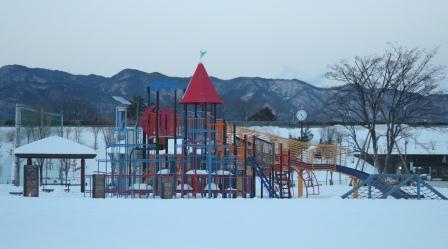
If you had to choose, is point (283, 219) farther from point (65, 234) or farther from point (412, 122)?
point (412, 122)

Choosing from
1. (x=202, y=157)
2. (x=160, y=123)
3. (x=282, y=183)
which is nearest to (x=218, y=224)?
(x=202, y=157)

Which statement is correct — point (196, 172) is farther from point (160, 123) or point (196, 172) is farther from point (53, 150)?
point (53, 150)

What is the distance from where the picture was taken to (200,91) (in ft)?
86.7

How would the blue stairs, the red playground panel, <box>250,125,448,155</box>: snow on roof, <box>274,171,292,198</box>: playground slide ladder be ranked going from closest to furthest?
the blue stairs, <box>274,171,292,198</box>: playground slide ladder, the red playground panel, <box>250,125,448,155</box>: snow on roof

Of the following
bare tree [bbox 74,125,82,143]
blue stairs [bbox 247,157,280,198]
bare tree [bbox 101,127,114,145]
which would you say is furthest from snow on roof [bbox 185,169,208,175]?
bare tree [bbox 74,125,82,143]

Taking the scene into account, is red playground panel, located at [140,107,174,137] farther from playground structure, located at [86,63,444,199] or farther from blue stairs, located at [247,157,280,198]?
blue stairs, located at [247,157,280,198]

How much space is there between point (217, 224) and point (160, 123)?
13564mm

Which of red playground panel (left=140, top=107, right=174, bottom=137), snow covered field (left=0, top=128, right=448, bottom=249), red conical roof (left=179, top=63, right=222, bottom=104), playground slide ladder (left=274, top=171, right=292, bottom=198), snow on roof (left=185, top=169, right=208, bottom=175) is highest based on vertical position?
red conical roof (left=179, top=63, right=222, bottom=104)

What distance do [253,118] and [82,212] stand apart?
65.0m

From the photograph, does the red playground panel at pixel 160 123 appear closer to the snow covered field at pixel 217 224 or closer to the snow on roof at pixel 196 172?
the snow on roof at pixel 196 172

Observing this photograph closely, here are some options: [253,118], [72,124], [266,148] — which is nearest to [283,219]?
[266,148]

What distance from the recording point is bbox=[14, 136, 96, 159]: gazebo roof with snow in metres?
30.3

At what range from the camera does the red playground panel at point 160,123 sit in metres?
27.2

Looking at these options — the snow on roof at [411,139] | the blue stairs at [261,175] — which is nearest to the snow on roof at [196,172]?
the blue stairs at [261,175]
